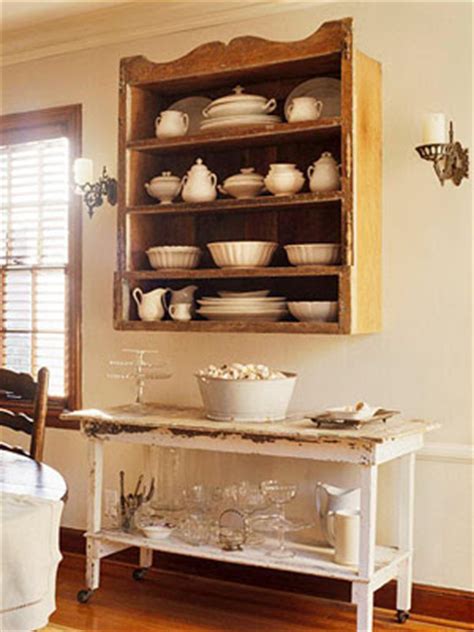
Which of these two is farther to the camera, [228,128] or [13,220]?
[13,220]

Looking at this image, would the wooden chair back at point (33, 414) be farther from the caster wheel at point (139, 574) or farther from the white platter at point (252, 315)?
the caster wheel at point (139, 574)

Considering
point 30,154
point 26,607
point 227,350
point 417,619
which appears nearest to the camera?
point 26,607

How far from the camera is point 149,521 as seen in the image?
11.3ft

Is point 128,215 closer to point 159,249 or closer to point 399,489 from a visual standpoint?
point 159,249

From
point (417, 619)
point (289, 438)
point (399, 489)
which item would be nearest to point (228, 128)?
point (289, 438)

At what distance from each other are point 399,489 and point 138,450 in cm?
127

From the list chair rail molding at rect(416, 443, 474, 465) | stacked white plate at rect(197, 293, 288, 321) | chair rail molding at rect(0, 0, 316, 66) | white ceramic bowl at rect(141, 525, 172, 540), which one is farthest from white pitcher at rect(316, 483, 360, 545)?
chair rail molding at rect(0, 0, 316, 66)

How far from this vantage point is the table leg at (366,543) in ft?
9.45

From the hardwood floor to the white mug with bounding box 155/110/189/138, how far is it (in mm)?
1875

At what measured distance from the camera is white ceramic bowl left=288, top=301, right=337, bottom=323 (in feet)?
10.6

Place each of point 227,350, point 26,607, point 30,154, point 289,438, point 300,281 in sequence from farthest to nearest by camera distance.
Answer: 1. point 30,154
2. point 227,350
3. point 300,281
4. point 289,438
5. point 26,607

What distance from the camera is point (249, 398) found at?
10.3 feet

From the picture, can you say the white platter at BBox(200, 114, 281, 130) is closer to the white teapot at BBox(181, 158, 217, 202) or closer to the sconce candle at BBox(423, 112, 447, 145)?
the white teapot at BBox(181, 158, 217, 202)

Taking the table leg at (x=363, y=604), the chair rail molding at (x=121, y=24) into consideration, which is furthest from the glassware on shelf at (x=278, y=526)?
the chair rail molding at (x=121, y=24)
